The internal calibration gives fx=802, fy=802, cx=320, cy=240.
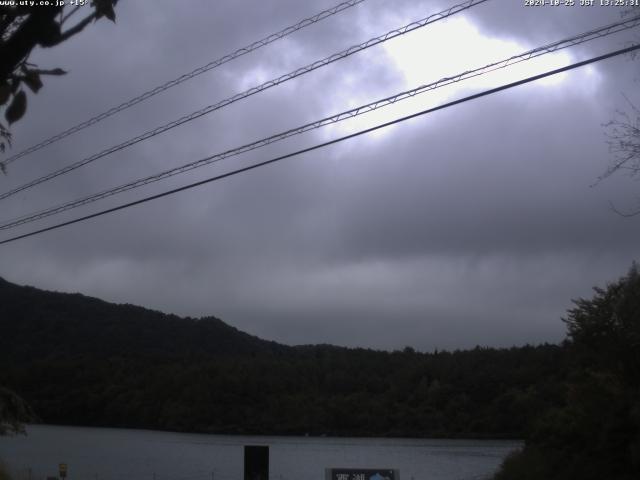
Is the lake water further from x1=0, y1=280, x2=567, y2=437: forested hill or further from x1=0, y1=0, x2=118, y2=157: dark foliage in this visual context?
x1=0, y1=0, x2=118, y2=157: dark foliage

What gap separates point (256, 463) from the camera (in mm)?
20406

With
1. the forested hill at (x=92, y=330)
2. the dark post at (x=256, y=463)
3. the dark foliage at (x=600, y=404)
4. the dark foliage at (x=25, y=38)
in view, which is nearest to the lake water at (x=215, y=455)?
the forested hill at (x=92, y=330)

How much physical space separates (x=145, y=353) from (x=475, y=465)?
51.2 metres

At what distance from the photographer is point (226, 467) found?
5309cm

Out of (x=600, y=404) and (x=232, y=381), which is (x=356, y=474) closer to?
(x=600, y=404)

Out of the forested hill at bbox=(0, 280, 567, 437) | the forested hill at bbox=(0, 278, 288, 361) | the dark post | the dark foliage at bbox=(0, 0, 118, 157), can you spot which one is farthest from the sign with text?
the forested hill at bbox=(0, 278, 288, 361)

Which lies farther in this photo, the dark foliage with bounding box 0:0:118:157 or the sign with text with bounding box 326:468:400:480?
the sign with text with bounding box 326:468:400:480

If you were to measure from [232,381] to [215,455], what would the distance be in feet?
84.0

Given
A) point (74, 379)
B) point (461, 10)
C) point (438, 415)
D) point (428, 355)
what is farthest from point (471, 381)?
point (461, 10)

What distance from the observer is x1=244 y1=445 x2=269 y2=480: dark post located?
20.4 meters

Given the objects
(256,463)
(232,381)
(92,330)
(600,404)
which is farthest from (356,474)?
(92,330)

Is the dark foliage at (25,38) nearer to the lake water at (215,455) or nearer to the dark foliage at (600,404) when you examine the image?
the dark foliage at (600,404)

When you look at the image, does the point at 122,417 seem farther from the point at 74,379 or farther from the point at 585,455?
the point at 585,455

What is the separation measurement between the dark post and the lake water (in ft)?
43.6
